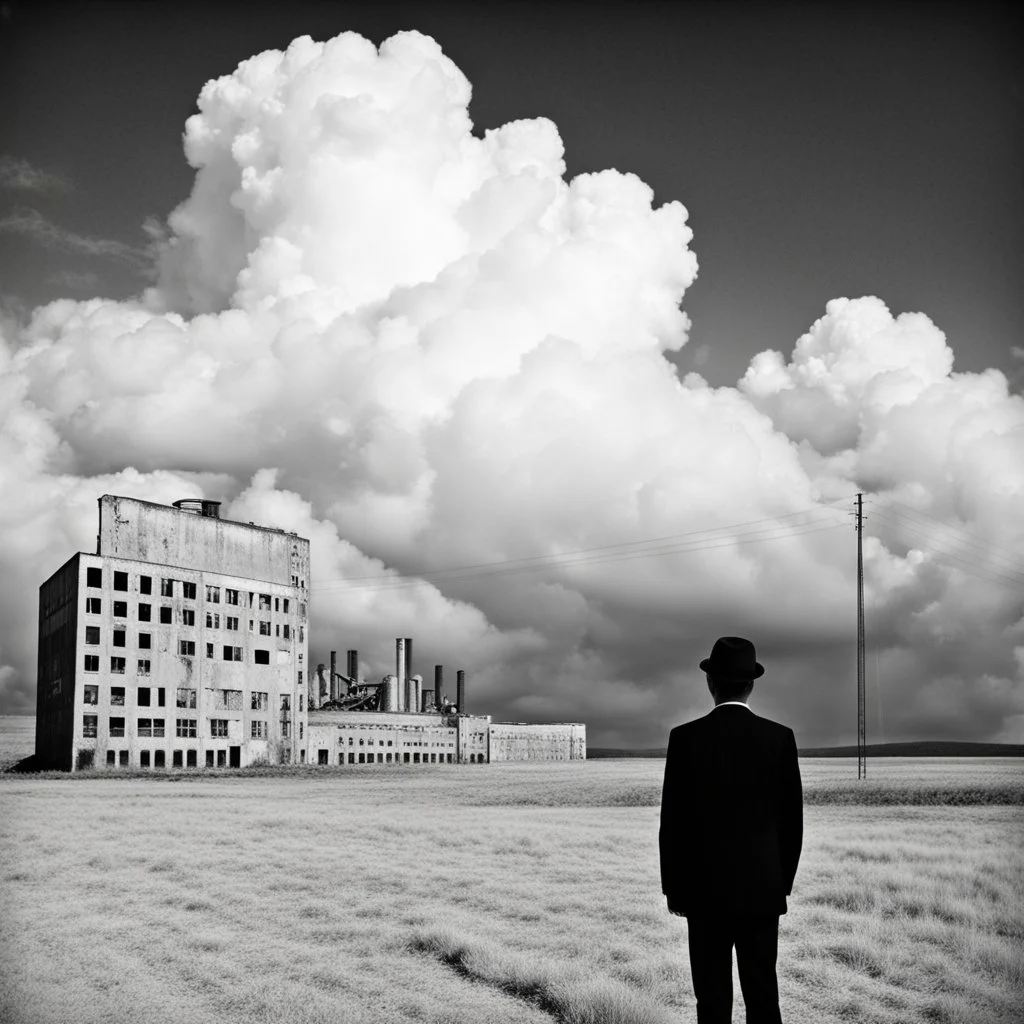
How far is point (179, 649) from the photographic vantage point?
75000 mm

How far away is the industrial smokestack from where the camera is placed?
109 meters

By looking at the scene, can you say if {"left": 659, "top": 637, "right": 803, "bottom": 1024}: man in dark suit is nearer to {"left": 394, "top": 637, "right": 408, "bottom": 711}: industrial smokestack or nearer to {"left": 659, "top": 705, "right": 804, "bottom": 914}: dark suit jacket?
{"left": 659, "top": 705, "right": 804, "bottom": 914}: dark suit jacket

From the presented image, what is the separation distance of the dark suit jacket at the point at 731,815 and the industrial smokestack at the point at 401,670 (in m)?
103

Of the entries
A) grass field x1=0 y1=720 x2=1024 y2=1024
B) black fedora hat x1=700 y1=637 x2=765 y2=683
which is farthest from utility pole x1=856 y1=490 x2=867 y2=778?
black fedora hat x1=700 y1=637 x2=765 y2=683

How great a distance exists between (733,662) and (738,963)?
165 centimetres

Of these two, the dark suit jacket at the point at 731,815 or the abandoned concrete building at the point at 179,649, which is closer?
the dark suit jacket at the point at 731,815

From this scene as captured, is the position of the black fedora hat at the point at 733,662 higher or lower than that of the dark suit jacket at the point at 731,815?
higher

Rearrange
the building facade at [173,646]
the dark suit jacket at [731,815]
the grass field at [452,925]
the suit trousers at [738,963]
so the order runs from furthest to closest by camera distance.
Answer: the building facade at [173,646], the grass field at [452,925], the dark suit jacket at [731,815], the suit trousers at [738,963]

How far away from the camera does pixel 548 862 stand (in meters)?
18.9

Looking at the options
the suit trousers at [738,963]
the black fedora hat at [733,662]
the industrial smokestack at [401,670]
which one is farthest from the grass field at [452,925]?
the industrial smokestack at [401,670]

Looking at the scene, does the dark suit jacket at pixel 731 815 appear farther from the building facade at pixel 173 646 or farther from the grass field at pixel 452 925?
the building facade at pixel 173 646

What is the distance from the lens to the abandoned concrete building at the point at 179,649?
Answer: 7069 cm

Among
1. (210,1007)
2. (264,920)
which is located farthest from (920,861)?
(210,1007)

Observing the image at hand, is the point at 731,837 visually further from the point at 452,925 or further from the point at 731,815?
the point at 452,925
